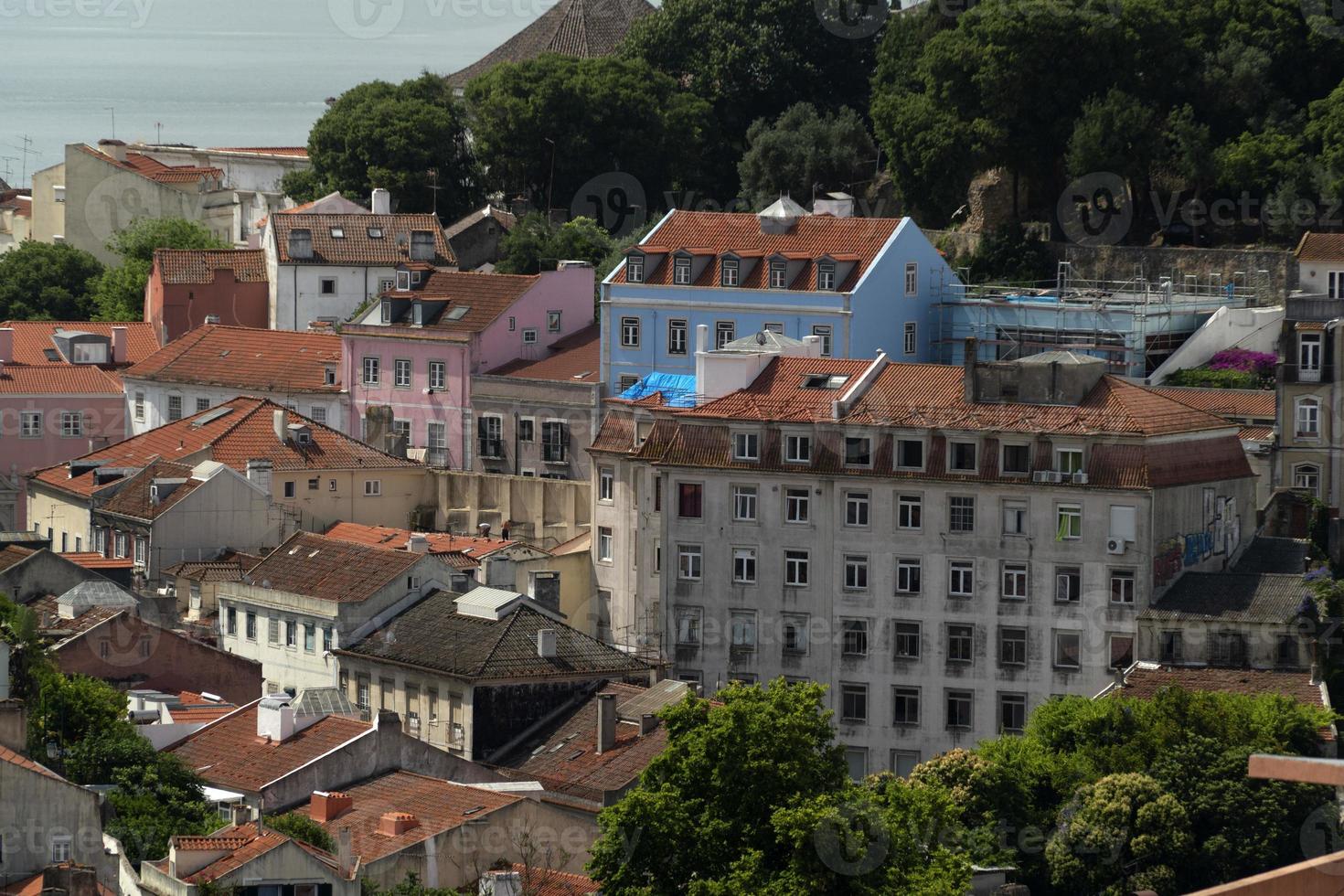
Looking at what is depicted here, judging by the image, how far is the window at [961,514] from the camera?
209 ft

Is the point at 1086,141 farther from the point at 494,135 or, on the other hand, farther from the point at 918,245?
the point at 494,135

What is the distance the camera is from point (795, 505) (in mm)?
65500

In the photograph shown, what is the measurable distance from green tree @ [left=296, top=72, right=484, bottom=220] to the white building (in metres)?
37.3

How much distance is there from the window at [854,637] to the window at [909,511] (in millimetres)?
2132

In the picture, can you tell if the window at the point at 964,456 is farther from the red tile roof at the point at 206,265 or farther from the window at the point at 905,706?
the red tile roof at the point at 206,265

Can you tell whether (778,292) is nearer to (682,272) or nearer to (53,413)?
(682,272)

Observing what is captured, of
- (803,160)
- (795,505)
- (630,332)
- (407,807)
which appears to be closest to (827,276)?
(630,332)

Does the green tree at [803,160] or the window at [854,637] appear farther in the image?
the green tree at [803,160]

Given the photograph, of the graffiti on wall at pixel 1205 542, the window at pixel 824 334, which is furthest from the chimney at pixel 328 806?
the window at pixel 824 334

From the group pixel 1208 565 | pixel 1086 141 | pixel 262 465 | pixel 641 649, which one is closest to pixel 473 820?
pixel 641 649

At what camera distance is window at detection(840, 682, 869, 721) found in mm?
63812

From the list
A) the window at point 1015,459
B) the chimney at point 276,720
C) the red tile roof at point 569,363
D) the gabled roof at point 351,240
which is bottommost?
the chimney at point 276,720

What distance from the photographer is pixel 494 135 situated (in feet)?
331

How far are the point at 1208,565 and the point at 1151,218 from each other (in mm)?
25694
